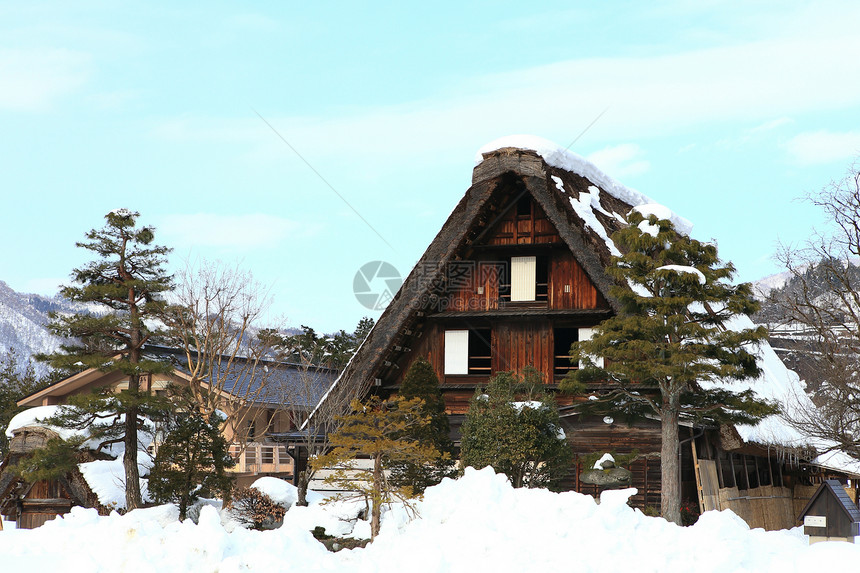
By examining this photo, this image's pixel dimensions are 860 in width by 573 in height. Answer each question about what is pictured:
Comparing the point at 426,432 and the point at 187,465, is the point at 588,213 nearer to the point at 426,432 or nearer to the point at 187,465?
the point at 426,432

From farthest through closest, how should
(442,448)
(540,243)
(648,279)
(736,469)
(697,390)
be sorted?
(736,469)
(540,243)
(442,448)
(697,390)
(648,279)

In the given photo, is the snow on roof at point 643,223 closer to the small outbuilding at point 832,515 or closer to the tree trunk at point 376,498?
the small outbuilding at point 832,515

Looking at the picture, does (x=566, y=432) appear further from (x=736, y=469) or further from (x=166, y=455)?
(x=166, y=455)

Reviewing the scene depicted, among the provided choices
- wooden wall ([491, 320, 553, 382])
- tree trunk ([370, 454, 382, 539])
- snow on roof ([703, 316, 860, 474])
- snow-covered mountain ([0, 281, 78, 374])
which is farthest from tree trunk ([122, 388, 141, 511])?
snow-covered mountain ([0, 281, 78, 374])

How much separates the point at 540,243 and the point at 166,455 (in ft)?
35.8

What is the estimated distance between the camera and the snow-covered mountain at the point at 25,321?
5625 inches

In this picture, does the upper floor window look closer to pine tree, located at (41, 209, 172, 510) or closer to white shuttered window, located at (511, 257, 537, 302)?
white shuttered window, located at (511, 257, 537, 302)

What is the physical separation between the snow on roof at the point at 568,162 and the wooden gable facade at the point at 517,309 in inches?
11.0

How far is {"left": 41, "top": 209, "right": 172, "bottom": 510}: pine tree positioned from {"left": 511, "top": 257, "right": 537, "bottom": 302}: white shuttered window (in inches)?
361

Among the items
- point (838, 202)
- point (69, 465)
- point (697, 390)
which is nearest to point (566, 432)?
point (697, 390)

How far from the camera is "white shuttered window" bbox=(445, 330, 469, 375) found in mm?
23484

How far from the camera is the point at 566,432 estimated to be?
71.4 feet

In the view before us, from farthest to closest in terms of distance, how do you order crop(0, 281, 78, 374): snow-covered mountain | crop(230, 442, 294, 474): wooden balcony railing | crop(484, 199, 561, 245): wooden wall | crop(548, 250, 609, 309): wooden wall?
crop(0, 281, 78, 374): snow-covered mountain < crop(230, 442, 294, 474): wooden balcony railing < crop(484, 199, 561, 245): wooden wall < crop(548, 250, 609, 309): wooden wall

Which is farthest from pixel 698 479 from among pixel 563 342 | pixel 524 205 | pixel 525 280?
pixel 524 205
